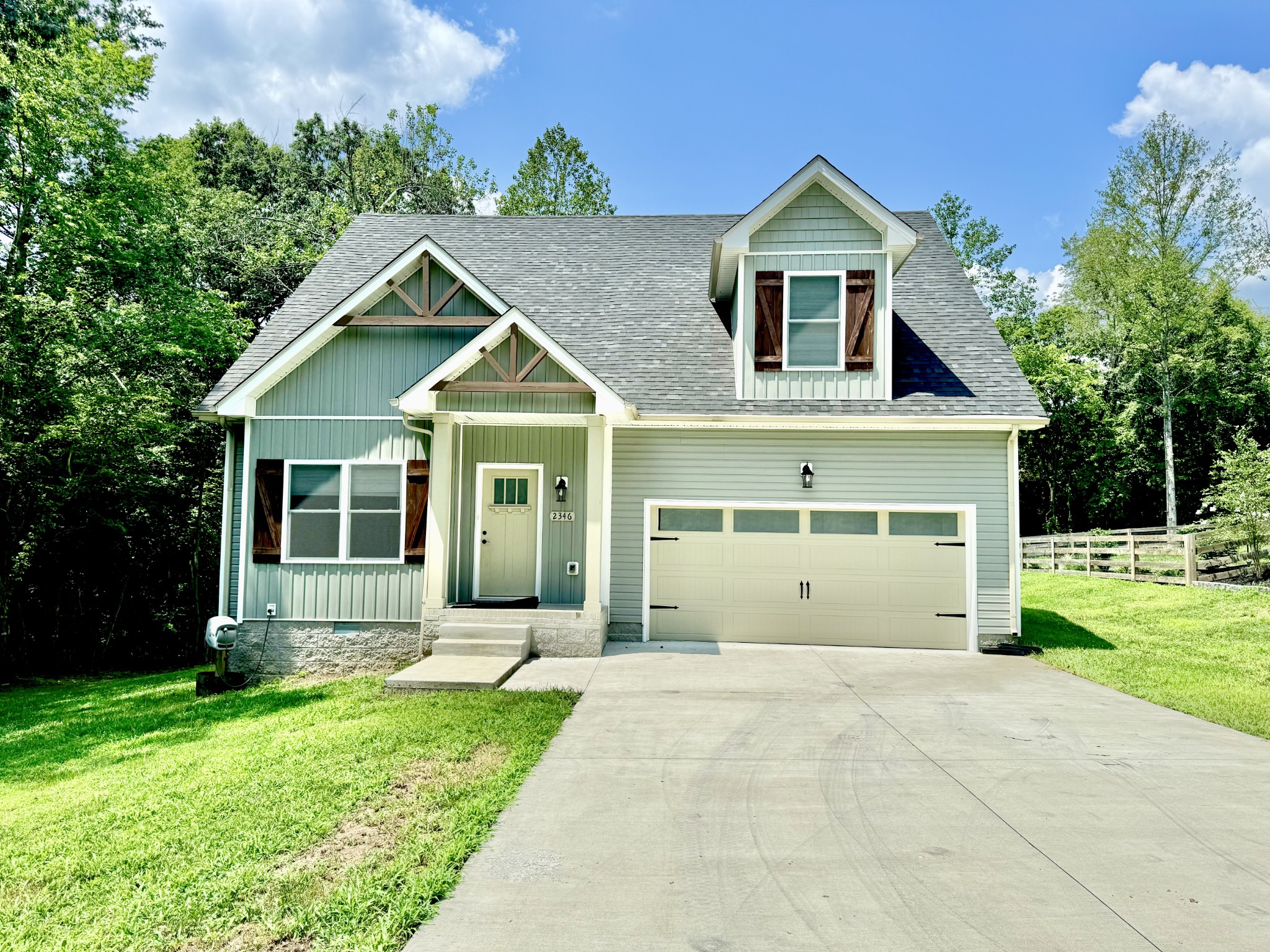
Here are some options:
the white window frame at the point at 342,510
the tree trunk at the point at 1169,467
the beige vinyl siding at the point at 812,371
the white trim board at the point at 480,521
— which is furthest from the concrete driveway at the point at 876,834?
the tree trunk at the point at 1169,467

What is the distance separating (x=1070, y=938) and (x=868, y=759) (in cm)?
238

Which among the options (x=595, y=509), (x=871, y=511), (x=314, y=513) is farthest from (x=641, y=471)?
(x=314, y=513)

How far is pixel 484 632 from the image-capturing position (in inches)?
349

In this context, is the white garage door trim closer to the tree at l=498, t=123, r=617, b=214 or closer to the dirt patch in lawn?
the dirt patch in lawn

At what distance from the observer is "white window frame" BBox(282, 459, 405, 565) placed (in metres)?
9.61

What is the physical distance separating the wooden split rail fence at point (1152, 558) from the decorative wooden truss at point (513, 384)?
40.1 feet

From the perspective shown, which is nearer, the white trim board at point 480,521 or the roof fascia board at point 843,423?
the roof fascia board at point 843,423

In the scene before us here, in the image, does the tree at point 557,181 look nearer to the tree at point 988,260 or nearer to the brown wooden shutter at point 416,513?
the tree at point 988,260

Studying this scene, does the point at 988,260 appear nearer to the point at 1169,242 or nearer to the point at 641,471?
the point at 1169,242

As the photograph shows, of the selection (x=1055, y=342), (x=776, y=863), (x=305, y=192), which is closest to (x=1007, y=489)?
(x=776, y=863)

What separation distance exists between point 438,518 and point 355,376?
7.72ft

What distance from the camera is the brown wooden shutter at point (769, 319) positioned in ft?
34.1

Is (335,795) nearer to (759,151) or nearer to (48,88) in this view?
(48,88)

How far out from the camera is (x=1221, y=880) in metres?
3.44
